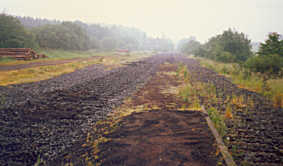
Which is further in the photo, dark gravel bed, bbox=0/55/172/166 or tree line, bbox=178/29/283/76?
tree line, bbox=178/29/283/76

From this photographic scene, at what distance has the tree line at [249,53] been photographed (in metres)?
14.0

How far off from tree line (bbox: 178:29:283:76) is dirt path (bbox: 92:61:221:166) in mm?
10657

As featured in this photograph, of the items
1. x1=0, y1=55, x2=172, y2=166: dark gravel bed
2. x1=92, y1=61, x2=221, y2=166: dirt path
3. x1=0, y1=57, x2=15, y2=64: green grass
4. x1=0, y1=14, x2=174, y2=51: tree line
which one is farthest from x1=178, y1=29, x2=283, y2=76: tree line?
x1=0, y1=14, x2=174, y2=51: tree line

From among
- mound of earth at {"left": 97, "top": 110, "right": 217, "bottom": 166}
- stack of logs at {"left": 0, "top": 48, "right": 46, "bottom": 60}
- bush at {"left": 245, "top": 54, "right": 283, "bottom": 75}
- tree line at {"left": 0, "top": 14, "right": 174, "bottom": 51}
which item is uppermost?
tree line at {"left": 0, "top": 14, "right": 174, "bottom": 51}

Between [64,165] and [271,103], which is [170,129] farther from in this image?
[271,103]

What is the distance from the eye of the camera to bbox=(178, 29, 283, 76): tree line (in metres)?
14.0

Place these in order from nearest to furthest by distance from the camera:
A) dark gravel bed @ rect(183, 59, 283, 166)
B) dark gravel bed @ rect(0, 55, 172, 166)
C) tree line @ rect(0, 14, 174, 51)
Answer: dark gravel bed @ rect(183, 59, 283, 166) < dark gravel bed @ rect(0, 55, 172, 166) < tree line @ rect(0, 14, 174, 51)

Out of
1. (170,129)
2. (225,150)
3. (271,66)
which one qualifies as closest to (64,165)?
(170,129)

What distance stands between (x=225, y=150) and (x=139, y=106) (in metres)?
4.44

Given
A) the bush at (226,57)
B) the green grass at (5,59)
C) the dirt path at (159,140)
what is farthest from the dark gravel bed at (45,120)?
the bush at (226,57)

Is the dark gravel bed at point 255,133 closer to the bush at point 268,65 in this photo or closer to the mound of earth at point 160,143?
the mound of earth at point 160,143

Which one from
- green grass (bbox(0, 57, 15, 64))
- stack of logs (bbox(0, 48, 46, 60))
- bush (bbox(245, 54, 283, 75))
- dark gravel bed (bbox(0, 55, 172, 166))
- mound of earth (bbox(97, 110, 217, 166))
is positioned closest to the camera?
mound of earth (bbox(97, 110, 217, 166))

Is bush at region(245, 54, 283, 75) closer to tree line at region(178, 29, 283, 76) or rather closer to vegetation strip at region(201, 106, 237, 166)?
tree line at region(178, 29, 283, 76)

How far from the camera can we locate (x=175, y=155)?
4047 mm
